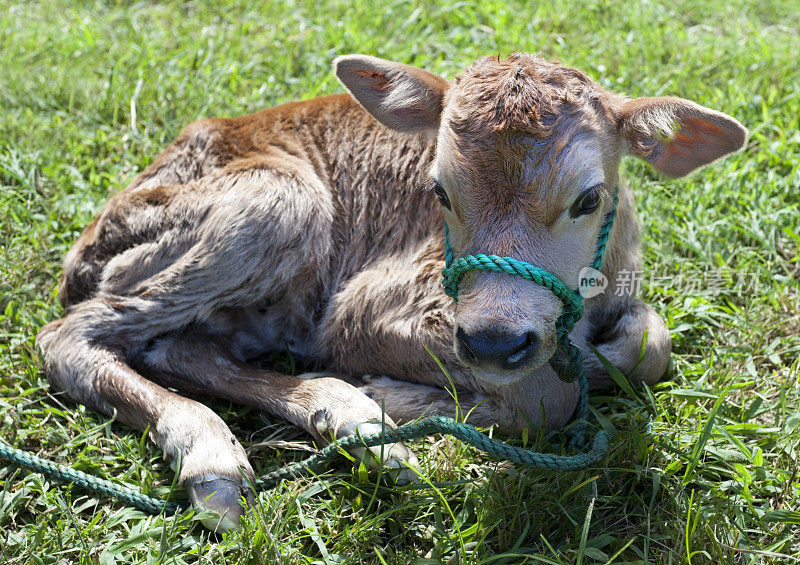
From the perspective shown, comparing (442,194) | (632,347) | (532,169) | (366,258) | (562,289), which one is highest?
(532,169)

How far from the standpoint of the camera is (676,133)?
12.8ft

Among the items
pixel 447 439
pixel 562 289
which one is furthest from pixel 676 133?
pixel 447 439

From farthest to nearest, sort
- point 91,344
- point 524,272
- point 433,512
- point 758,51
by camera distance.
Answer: point 758,51 < point 91,344 < point 433,512 < point 524,272

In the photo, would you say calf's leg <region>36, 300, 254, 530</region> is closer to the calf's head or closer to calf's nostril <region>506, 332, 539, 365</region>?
the calf's head

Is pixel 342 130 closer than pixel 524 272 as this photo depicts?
No

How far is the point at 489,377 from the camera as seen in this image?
3.65 meters

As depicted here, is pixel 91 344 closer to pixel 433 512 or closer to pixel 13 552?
pixel 13 552

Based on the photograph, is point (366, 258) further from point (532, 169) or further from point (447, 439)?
point (532, 169)

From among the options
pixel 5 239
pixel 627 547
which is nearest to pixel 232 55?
pixel 5 239

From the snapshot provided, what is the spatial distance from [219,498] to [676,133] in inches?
106

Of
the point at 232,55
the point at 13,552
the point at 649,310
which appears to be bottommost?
the point at 13,552

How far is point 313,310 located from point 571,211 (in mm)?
1875

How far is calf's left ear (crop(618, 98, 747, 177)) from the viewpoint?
12.3 ft

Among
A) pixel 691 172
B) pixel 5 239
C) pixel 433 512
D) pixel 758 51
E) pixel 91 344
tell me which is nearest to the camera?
pixel 433 512
